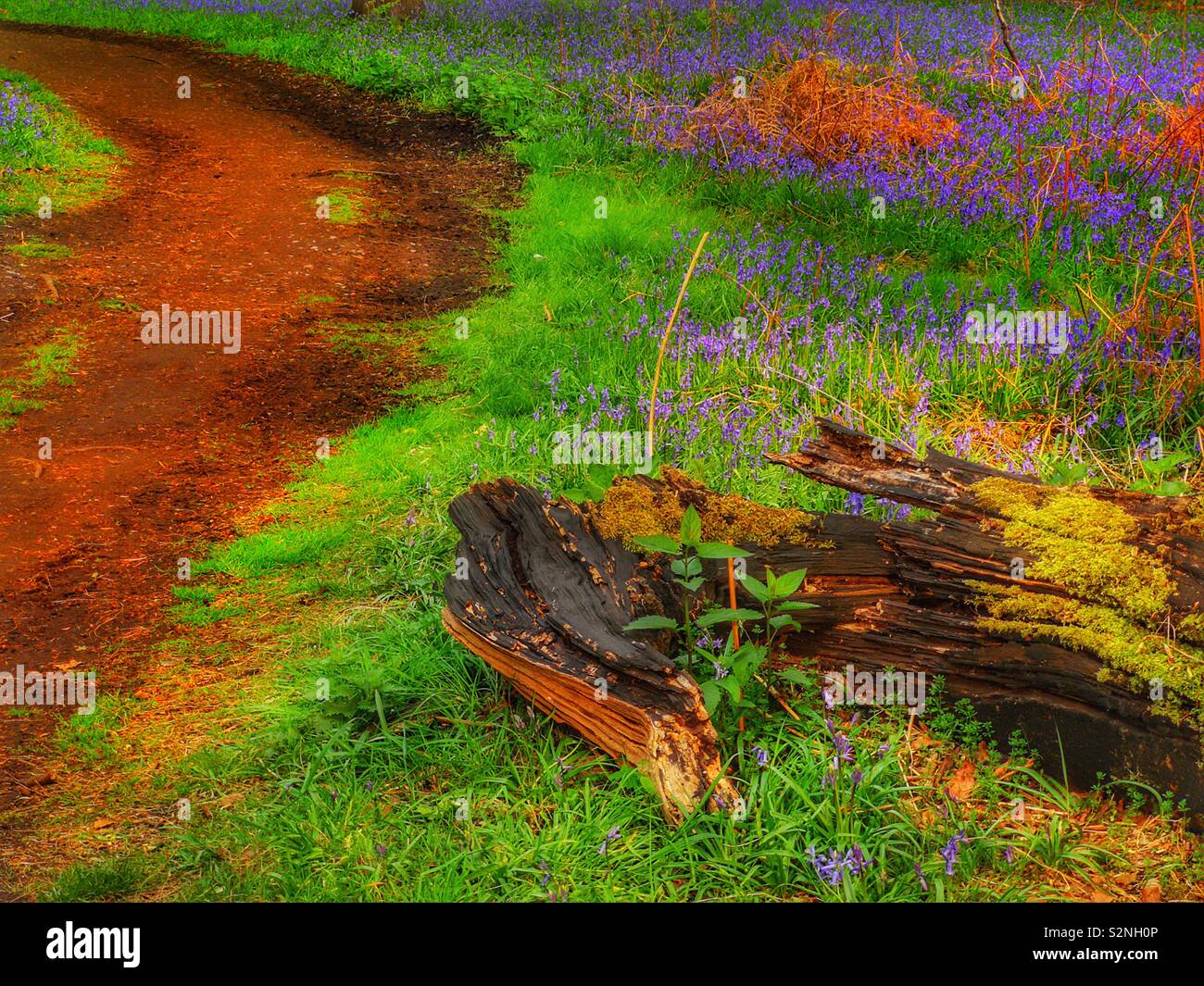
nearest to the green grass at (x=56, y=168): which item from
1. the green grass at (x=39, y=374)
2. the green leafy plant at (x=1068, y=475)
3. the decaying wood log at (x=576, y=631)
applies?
the green grass at (x=39, y=374)

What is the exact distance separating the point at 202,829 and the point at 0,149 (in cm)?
907

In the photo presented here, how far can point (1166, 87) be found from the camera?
10695mm

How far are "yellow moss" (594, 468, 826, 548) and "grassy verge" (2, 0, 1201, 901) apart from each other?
577 mm

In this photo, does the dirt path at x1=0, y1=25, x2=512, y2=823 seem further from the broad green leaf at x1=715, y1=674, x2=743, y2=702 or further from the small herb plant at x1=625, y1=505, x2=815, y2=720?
the broad green leaf at x1=715, y1=674, x2=743, y2=702

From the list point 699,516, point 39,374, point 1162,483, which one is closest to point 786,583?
point 699,516

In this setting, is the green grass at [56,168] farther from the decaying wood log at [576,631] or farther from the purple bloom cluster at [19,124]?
the decaying wood log at [576,631]

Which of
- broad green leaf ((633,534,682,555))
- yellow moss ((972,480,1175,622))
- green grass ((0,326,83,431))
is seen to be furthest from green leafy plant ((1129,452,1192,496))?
green grass ((0,326,83,431))

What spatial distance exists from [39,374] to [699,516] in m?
4.90

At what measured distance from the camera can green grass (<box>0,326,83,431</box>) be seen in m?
6.27

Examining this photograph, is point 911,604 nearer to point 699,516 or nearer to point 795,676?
point 795,676

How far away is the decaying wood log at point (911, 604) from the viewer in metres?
3.06

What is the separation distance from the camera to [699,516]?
3.74 meters

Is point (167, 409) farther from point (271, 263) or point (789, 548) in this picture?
point (789, 548)
